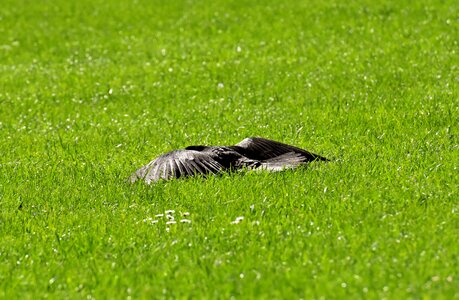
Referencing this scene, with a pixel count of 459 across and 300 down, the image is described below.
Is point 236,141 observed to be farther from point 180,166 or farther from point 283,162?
point 180,166

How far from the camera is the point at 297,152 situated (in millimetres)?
9398

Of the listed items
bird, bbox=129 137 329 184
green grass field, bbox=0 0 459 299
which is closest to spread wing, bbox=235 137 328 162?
bird, bbox=129 137 329 184

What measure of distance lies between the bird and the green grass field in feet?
0.68

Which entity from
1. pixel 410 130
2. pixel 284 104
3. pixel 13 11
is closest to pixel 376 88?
pixel 284 104

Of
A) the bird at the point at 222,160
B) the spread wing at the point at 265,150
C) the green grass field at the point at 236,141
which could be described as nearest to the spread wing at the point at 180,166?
the bird at the point at 222,160

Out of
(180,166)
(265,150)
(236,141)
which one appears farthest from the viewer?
(236,141)

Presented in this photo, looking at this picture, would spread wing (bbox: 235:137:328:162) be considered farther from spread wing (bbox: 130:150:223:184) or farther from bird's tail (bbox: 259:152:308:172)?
spread wing (bbox: 130:150:223:184)

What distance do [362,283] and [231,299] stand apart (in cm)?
86

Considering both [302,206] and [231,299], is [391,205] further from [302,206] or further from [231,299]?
[231,299]

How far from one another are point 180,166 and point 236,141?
198cm

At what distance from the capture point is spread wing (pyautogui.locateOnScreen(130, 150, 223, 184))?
903 cm

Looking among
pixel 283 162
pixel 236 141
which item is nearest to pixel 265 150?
pixel 283 162

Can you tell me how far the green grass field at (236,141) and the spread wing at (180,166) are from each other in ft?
0.61

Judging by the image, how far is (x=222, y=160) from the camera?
918cm
